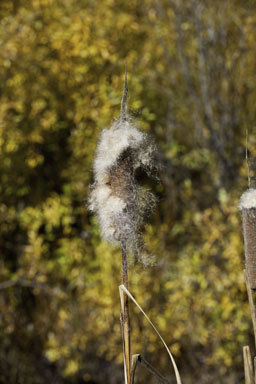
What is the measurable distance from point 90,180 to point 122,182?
7.20 feet

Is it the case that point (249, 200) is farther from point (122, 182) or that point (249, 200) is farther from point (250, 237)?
point (122, 182)

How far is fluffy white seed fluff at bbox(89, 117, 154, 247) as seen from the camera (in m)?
1.04

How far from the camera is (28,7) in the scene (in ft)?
11.0

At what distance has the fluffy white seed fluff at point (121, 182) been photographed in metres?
1.04

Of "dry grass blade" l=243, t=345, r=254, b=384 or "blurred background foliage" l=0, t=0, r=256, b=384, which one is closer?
"dry grass blade" l=243, t=345, r=254, b=384

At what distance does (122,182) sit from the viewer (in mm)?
1041

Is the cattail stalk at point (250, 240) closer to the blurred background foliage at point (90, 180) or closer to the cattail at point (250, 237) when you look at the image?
the cattail at point (250, 237)

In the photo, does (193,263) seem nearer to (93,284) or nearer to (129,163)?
(93,284)

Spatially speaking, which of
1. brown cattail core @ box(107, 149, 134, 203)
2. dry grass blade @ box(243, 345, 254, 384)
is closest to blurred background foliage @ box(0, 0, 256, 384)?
dry grass blade @ box(243, 345, 254, 384)

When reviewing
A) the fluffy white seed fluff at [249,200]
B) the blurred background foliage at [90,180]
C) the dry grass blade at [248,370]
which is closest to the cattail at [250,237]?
the fluffy white seed fluff at [249,200]

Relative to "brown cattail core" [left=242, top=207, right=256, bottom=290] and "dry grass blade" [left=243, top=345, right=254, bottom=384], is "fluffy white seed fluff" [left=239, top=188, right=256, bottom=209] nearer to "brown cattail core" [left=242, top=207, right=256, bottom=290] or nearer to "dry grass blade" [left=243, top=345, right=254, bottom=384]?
"brown cattail core" [left=242, top=207, right=256, bottom=290]

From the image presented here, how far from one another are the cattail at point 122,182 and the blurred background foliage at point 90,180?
1.65 m

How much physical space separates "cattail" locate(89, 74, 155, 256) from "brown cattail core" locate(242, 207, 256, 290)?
0.22 m

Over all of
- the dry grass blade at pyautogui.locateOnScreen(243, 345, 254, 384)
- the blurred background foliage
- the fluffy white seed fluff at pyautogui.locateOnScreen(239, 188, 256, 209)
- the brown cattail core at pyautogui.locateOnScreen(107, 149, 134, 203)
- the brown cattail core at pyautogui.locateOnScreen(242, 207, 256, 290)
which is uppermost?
the blurred background foliage
